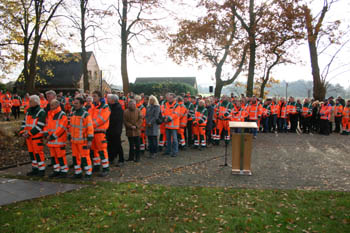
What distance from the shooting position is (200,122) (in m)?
10.9

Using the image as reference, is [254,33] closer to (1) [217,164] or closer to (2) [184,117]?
(2) [184,117]

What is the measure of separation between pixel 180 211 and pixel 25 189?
12.5 feet

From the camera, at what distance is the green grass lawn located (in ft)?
15.8

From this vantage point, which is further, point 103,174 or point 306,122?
point 306,122

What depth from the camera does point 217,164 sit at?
896 cm

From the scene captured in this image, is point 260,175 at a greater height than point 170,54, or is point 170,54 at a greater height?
point 170,54

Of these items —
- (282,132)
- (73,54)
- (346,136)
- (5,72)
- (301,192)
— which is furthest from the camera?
(5,72)

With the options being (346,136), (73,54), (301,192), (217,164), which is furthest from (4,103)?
(346,136)

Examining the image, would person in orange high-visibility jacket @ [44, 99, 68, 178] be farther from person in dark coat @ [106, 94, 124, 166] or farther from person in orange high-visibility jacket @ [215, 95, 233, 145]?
person in orange high-visibility jacket @ [215, 95, 233, 145]

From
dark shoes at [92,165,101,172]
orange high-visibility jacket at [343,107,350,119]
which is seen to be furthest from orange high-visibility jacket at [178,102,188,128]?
orange high-visibility jacket at [343,107,350,119]

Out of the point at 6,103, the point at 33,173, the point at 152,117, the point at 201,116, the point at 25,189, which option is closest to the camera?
the point at 25,189

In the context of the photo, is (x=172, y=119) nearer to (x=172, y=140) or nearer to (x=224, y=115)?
(x=172, y=140)

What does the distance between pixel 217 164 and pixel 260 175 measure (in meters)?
1.57

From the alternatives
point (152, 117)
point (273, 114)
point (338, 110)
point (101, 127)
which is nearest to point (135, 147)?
point (152, 117)
